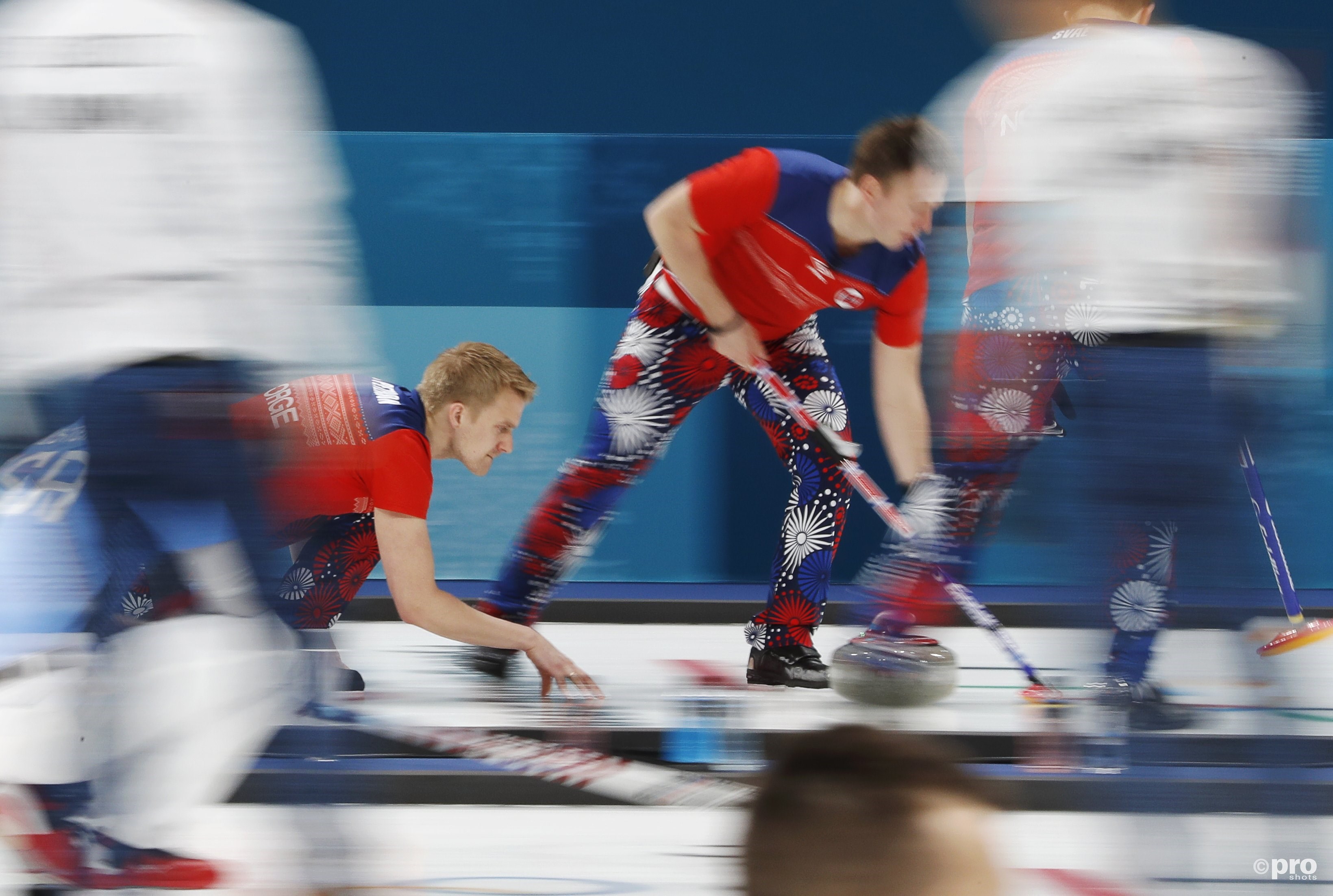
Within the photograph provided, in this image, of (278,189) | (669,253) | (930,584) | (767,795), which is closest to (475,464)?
(669,253)

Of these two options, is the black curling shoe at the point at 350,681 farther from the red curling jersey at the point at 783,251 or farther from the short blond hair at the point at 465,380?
the red curling jersey at the point at 783,251

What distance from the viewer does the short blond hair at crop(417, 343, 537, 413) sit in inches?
97.4

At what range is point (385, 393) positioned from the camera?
2346 mm

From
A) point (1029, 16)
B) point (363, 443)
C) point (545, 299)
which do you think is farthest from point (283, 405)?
point (545, 299)

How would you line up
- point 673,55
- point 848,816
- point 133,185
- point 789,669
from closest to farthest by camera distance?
point 848,816 → point 133,185 → point 789,669 → point 673,55

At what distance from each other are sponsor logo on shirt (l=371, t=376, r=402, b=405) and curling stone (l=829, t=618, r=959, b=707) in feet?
2.96

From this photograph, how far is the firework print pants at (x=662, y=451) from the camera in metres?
2.69

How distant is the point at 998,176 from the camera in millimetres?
1481

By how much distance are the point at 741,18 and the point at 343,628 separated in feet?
6.89

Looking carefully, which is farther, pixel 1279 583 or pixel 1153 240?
pixel 1279 583

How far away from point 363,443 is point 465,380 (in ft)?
0.81

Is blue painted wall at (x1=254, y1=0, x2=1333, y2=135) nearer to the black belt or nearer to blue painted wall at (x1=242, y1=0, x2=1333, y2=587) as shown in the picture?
blue painted wall at (x1=242, y1=0, x2=1333, y2=587)

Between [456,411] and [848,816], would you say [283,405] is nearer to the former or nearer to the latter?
[456,411]

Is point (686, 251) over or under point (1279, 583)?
over
